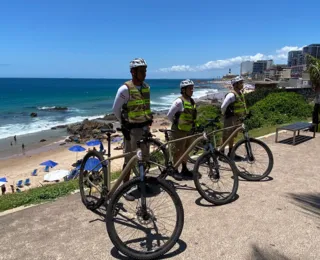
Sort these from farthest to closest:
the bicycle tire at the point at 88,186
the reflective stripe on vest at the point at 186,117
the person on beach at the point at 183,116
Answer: the reflective stripe on vest at the point at 186,117
the person on beach at the point at 183,116
the bicycle tire at the point at 88,186

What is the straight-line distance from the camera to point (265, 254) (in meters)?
3.33

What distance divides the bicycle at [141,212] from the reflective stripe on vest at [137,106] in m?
0.42

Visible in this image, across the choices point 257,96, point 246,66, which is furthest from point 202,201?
point 246,66

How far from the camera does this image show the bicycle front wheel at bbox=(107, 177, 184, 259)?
327 centimetres

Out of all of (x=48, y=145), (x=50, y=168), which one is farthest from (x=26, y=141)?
(x=50, y=168)

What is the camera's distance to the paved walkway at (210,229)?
3.39 meters

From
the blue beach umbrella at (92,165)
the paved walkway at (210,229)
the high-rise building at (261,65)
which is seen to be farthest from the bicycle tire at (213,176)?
the high-rise building at (261,65)

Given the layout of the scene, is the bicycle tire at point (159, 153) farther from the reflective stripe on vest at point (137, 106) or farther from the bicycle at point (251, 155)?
the bicycle at point (251, 155)

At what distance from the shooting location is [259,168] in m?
5.95

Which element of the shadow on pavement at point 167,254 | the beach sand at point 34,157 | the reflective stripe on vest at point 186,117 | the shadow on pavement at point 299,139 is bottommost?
the beach sand at point 34,157

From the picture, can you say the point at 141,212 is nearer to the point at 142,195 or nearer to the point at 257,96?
the point at 142,195

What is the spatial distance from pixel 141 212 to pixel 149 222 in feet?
0.65

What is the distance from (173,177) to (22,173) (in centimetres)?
1435

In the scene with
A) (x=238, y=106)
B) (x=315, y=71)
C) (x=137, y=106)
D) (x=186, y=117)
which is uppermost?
(x=315, y=71)
